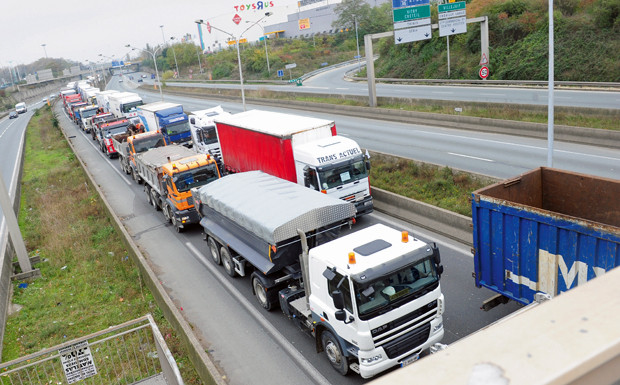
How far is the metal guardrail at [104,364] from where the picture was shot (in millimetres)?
8009

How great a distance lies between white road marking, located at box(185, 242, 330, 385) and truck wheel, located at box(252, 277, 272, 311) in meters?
0.25

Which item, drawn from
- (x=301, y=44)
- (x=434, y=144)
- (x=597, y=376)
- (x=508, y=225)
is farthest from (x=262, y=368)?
(x=301, y=44)

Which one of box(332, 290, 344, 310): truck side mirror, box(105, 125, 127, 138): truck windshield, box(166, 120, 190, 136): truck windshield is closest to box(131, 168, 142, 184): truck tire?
box(166, 120, 190, 136): truck windshield

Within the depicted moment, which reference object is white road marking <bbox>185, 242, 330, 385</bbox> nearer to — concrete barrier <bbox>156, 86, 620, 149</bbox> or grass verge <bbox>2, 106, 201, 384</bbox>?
grass verge <bbox>2, 106, 201, 384</bbox>

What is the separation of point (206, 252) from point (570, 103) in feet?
76.1

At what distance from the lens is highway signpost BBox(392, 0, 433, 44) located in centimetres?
3066

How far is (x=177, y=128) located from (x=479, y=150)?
56.9 ft

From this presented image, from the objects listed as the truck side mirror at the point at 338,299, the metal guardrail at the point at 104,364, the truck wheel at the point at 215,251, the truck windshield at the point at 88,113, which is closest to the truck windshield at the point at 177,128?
the truck wheel at the point at 215,251

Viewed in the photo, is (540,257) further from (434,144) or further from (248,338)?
(434,144)

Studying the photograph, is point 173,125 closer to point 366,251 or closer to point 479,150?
point 479,150

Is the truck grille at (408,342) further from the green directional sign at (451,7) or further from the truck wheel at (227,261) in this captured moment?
the green directional sign at (451,7)

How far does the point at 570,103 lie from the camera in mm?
28469

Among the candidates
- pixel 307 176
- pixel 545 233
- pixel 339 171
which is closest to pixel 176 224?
pixel 307 176

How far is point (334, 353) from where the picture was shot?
29.8 ft
